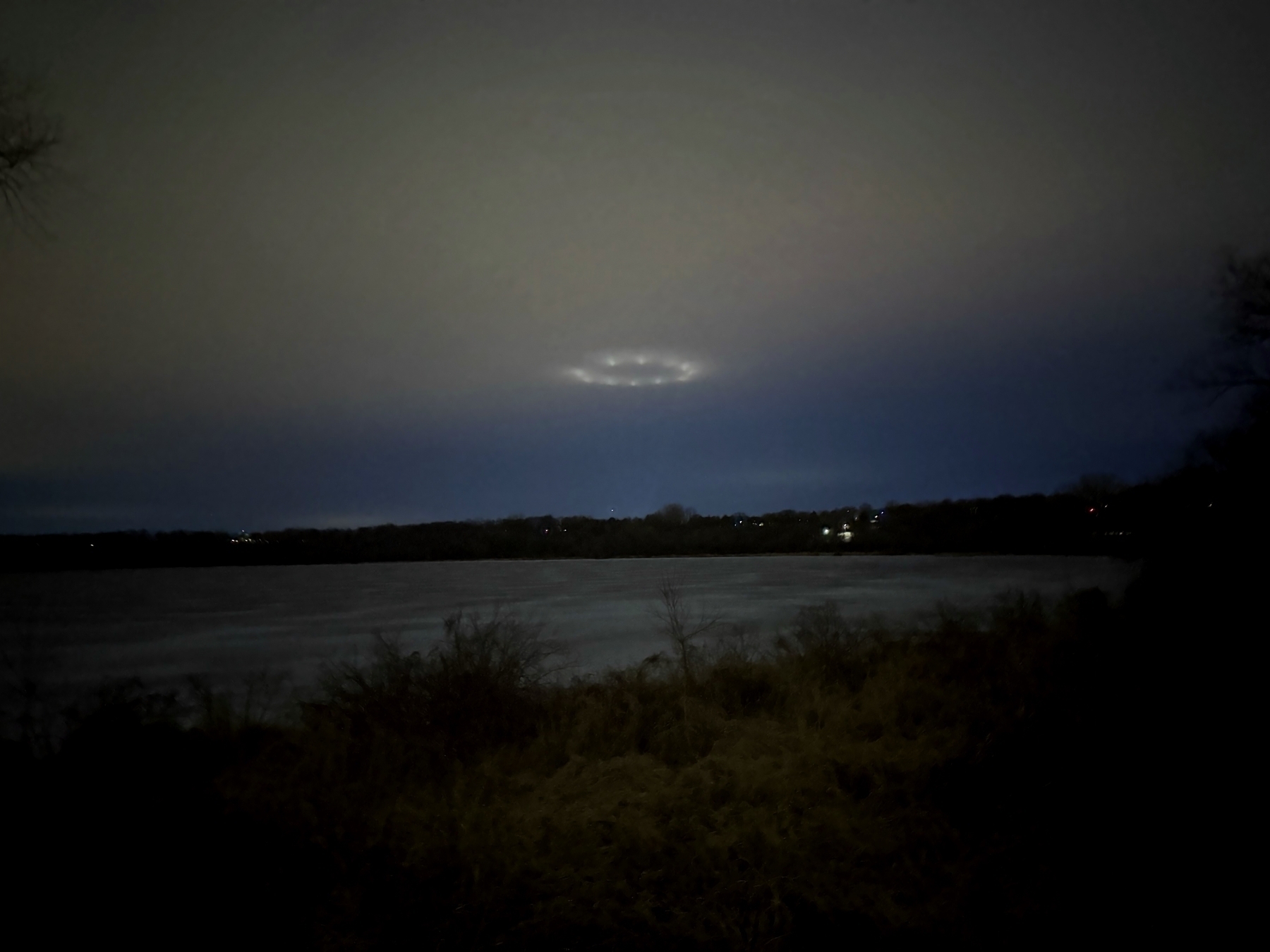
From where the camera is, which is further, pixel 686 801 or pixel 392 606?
pixel 392 606

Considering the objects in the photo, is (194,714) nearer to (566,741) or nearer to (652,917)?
(566,741)

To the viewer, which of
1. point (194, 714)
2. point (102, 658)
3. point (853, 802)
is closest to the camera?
point (853, 802)

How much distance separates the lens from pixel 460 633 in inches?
568

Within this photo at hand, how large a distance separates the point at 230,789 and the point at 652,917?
564 centimetres

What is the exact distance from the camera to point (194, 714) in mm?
14258

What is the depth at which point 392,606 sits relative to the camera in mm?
40625

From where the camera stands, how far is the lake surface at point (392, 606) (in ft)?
76.3

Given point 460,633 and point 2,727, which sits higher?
point 460,633

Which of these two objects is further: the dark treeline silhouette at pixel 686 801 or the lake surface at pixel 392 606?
the lake surface at pixel 392 606

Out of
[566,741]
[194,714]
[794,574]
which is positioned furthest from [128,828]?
[794,574]

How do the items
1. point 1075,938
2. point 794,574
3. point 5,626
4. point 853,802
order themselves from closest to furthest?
1. point 1075,938
2. point 853,802
3. point 5,626
4. point 794,574

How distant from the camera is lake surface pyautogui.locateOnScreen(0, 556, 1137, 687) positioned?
76.3ft

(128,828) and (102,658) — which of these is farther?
(102,658)

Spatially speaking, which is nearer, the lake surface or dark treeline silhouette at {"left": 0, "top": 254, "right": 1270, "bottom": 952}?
dark treeline silhouette at {"left": 0, "top": 254, "right": 1270, "bottom": 952}
